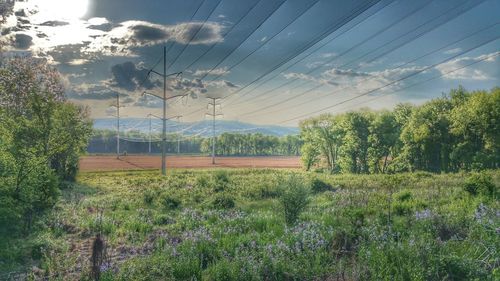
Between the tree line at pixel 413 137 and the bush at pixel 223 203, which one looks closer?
the bush at pixel 223 203

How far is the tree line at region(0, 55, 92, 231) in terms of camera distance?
14.9 m

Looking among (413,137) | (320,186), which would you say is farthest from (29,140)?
(413,137)

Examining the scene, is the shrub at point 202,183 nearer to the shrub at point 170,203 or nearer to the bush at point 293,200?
the shrub at point 170,203

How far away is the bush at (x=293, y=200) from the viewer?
51.5 ft

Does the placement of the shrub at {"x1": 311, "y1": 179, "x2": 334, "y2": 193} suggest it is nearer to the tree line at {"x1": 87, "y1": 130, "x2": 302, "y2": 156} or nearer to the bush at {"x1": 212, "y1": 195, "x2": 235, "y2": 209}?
the bush at {"x1": 212, "y1": 195, "x2": 235, "y2": 209}

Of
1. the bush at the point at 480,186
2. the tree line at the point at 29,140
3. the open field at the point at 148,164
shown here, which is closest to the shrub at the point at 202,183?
the tree line at the point at 29,140

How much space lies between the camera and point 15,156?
16.1 m

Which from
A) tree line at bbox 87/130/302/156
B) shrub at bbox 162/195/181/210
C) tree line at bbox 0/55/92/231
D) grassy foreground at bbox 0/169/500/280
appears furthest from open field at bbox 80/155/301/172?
grassy foreground at bbox 0/169/500/280

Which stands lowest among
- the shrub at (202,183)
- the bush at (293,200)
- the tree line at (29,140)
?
the shrub at (202,183)

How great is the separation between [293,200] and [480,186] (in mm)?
10165

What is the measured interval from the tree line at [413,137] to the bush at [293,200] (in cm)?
4857

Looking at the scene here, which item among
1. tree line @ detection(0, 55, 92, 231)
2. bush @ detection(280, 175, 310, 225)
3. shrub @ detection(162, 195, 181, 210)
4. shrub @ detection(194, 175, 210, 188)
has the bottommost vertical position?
shrub @ detection(162, 195, 181, 210)

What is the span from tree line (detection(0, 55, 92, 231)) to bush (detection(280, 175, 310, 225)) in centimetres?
947

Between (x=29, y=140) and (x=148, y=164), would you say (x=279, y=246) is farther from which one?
(x=148, y=164)
